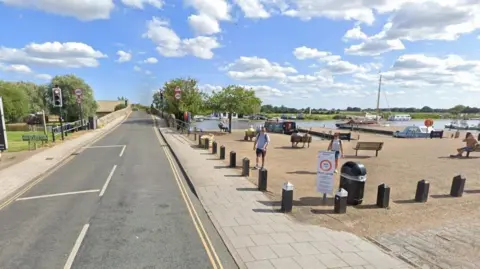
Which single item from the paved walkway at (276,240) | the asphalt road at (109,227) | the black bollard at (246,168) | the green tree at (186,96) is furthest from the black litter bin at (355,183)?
the green tree at (186,96)

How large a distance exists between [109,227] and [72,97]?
4671 centimetres

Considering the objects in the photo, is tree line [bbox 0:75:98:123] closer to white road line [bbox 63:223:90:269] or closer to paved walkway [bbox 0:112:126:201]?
paved walkway [bbox 0:112:126:201]

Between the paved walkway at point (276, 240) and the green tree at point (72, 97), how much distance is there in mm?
44656

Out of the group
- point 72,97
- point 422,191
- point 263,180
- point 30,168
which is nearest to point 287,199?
point 263,180

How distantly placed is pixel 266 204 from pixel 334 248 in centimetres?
269

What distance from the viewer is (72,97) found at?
152 ft

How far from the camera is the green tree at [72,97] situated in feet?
152

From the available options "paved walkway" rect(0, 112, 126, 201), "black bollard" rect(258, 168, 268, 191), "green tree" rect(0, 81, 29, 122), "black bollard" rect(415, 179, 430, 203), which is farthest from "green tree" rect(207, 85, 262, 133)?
"green tree" rect(0, 81, 29, 122)

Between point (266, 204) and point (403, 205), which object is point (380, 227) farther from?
point (266, 204)

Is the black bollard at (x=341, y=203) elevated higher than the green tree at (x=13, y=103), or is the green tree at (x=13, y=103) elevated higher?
the green tree at (x=13, y=103)

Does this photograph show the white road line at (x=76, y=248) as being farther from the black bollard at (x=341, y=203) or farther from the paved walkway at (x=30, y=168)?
the black bollard at (x=341, y=203)

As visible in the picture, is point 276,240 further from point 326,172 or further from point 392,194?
point 392,194

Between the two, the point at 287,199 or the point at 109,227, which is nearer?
the point at 109,227

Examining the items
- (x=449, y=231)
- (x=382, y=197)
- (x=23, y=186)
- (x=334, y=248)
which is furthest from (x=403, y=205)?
(x=23, y=186)
